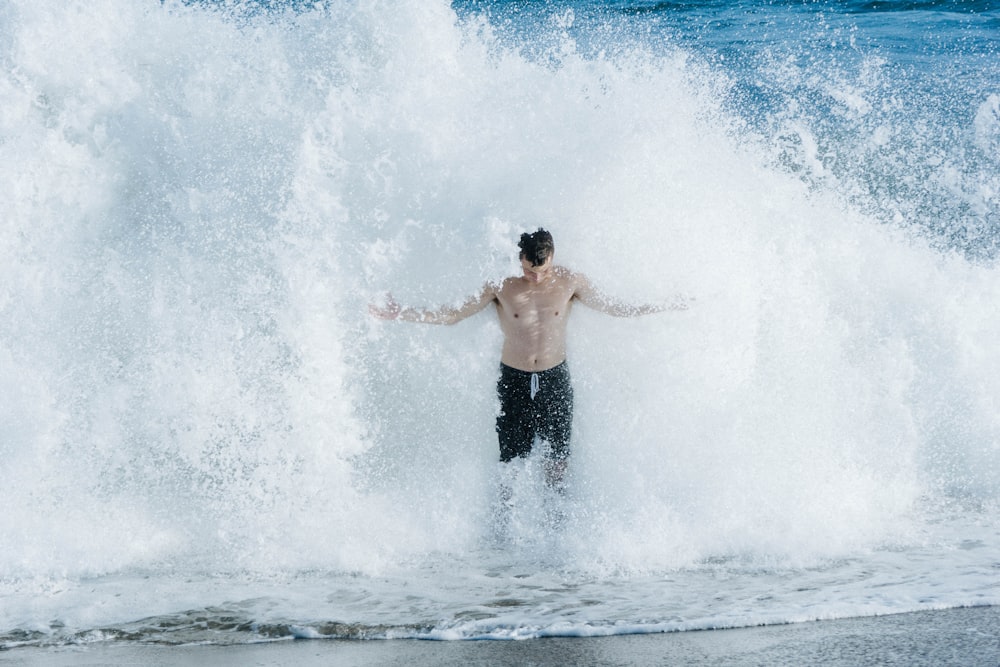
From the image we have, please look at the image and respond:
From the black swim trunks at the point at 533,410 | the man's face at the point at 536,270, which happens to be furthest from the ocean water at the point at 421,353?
the man's face at the point at 536,270

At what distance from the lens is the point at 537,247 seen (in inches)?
179

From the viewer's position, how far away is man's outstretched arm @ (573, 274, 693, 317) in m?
4.87

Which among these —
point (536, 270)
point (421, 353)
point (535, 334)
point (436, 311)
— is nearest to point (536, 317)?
point (535, 334)

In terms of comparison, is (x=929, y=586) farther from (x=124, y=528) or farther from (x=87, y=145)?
(x=87, y=145)

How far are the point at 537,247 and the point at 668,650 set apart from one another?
6.94ft

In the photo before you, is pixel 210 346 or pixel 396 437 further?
pixel 396 437

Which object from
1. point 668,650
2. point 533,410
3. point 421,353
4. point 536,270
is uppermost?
point 536,270

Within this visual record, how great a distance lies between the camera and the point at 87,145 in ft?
21.6

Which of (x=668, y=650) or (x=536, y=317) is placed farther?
(x=536, y=317)

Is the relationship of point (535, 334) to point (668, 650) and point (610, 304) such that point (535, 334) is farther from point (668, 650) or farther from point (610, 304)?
point (668, 650)

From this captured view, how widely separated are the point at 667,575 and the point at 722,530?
24.0 inches

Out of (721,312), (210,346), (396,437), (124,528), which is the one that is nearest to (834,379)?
(721,312)

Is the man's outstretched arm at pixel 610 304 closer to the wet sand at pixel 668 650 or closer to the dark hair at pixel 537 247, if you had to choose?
the dark hair at pixel 537 247

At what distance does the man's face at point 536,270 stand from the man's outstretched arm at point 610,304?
0.76ft
